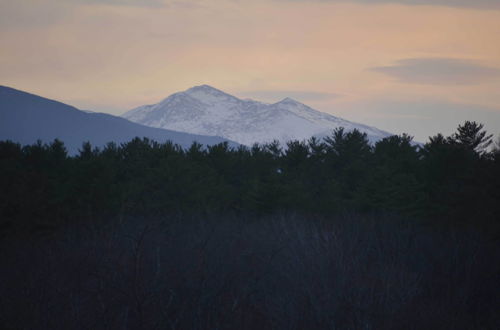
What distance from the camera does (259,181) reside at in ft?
92.3

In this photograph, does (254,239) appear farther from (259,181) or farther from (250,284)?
(259,181)

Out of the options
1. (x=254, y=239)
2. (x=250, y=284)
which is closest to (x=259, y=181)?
(x=254, y=239)

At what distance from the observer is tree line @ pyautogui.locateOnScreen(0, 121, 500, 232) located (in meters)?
23.3

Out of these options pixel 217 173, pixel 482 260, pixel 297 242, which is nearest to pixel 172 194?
pixel 217 173

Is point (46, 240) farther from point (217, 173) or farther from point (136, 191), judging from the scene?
point (217, 173)

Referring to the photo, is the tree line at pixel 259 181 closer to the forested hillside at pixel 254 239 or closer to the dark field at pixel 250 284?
the forested hillside at pixel 254 239

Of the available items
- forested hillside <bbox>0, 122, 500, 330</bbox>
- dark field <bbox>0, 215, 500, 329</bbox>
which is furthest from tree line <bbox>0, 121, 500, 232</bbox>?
dark field <bbox>0, 215, 500, 329</bbox>

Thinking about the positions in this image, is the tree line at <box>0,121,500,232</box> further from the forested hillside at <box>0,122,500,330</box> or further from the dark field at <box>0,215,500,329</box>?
the dark field at <box>0,215,500,329</box>

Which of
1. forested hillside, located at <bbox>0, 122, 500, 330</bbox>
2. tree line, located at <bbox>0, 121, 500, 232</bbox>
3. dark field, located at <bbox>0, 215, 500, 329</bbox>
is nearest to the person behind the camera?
dark field, located at <bbox>0, 215, 500, 329</bbox>

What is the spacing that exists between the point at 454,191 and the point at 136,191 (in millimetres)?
17209

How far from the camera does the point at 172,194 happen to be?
28766mm

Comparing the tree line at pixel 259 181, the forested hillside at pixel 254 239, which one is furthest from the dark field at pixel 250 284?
the tree line at pixel 259 181

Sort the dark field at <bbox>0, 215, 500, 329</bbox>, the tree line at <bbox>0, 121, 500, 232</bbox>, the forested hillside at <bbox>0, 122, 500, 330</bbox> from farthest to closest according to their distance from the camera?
the tree line at <bbox>0, 121, 500, 232</bbox> < the forested hillside at <bbox>0, 122, 500, 330</bbox> < the dark field at <bbox>0, 215, 500, 329</bbox>

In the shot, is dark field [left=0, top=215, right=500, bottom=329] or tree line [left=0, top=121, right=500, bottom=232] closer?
dark field [left=0, top=215, right=500, bottom=329]
